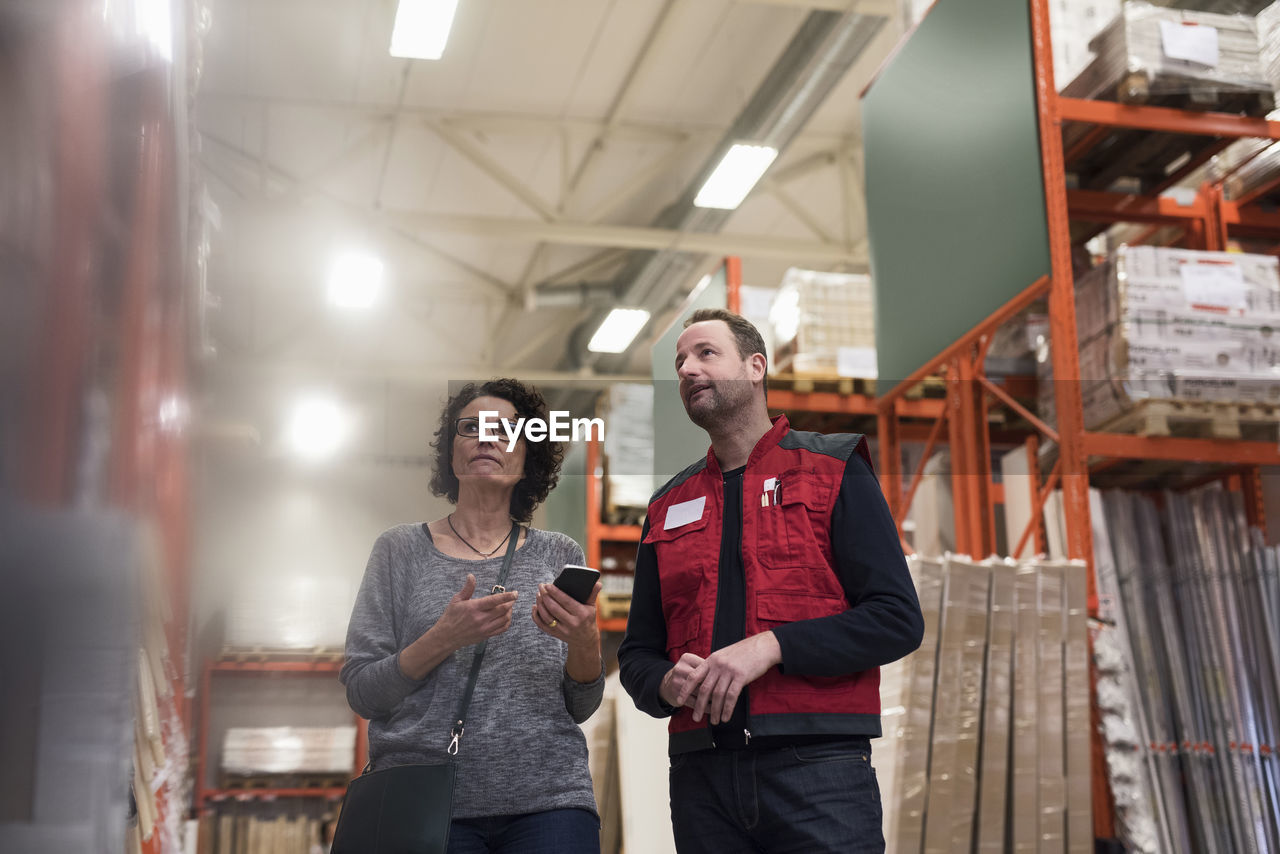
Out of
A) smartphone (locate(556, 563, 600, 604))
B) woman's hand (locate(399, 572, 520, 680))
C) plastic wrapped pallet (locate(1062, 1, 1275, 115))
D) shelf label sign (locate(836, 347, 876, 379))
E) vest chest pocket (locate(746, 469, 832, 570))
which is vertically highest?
plastic wrapped pallet (locate(1062, 1, 1275, 115))

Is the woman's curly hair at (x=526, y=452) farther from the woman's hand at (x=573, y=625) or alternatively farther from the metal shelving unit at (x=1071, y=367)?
the metal shelving unit at (x=1071, y=367)

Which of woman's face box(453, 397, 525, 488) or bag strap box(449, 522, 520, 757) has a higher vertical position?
woman's face box(453, 397, 525, 488)

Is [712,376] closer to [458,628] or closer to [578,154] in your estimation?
[458,628]

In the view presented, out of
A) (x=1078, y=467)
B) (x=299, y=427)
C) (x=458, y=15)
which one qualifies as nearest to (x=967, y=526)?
(x=1078, y=467)

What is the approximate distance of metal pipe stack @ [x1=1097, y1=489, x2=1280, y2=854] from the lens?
5.39 metres

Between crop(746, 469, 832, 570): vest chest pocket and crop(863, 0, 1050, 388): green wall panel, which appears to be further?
crop(863, 0, 1050, 388): green wall panel

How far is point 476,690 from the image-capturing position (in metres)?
2.07

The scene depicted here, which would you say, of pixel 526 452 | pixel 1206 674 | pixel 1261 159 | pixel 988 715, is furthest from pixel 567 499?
pixel 1261 159

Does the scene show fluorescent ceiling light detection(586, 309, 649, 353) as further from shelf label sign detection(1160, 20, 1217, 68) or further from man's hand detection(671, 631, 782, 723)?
man's hand detection(671, 631, 782, 723)

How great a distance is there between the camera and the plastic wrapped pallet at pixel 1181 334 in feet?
16.6

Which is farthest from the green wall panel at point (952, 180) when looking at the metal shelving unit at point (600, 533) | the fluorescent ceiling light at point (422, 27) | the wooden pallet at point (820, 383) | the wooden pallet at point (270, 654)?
the wooden pallet at point (270, 654)

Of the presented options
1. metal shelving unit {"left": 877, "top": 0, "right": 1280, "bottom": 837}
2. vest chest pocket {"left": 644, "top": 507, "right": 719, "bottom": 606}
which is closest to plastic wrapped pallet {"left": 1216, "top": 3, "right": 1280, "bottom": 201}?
metal shelving unit {"left": 877, "top": 0, "right": 1280, "bottom": 837}

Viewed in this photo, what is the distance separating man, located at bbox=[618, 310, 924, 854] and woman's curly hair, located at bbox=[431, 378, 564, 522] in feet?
0.91

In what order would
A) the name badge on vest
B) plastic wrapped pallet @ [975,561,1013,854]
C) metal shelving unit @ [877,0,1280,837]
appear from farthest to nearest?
1. metal shelving unit @ [877,0,1280,837]
2. plastic wrapped pallet @ [975,561,1013,854]
3. the name badge on vest
